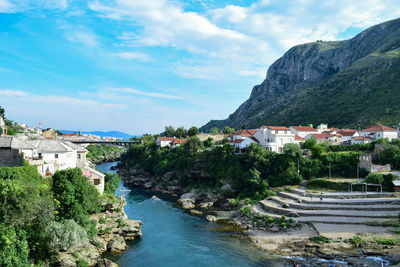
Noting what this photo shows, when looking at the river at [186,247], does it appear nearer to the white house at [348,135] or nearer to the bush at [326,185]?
the bush at [326,185]

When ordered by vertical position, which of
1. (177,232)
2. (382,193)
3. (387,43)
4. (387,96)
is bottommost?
(177,232)

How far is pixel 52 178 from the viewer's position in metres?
30.5

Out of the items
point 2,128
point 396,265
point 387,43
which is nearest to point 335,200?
point 396,265

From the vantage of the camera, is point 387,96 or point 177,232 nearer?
point 177,232

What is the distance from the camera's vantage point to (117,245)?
94.1 ft

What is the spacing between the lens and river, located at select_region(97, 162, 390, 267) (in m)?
26.5

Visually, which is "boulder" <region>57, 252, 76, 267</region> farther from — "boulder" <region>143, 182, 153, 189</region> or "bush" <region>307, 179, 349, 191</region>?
"boulder" <region>143, 182, 153, 189</region>

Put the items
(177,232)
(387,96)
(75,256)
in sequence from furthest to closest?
(387,96)
(177,232)
(75,256)

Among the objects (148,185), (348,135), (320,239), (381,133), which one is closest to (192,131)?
(148,185)

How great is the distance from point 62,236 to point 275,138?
45043 millimetres

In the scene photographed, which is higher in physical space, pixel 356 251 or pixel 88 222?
pixel 88 222

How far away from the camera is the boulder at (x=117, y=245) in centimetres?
2834

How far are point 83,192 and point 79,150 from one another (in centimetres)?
1627

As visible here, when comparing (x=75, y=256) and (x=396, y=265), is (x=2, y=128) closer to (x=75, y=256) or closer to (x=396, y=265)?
(x=75, y=256)
